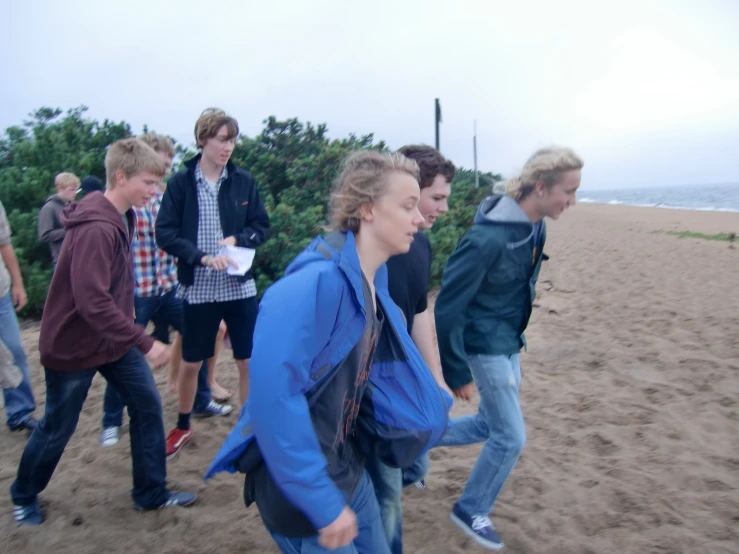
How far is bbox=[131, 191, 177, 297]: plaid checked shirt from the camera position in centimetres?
417

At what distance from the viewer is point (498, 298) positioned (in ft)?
9.66

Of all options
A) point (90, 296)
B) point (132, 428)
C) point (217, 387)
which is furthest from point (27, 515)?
point (217, 387)

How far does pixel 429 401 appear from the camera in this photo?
78.2 inches

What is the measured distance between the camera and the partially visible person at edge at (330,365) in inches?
61.4

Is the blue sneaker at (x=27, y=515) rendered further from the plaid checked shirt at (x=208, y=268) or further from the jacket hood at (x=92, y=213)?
the jacket hood at (x=92, y=213)

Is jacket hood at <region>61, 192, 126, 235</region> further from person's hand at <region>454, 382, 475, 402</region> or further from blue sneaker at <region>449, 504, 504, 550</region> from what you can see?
blue sneaker at <region>449, 504, 504, 550</region>

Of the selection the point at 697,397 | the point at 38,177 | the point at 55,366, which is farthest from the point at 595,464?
the point at 38,177

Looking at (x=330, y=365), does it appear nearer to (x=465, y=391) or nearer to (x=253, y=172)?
(x=465, y=391)

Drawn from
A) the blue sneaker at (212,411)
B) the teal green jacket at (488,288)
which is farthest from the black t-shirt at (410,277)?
the blue sneaker at (212,411)

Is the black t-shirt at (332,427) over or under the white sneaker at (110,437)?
over

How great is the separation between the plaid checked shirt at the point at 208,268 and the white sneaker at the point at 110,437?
4.01 ft

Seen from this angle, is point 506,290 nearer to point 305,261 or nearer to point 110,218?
point 305,261

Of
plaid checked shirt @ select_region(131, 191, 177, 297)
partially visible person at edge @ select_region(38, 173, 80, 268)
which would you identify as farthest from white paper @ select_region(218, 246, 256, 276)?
partially visible person at edge @ select_region(38, 173, 80, 268)

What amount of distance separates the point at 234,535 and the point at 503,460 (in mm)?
1477
